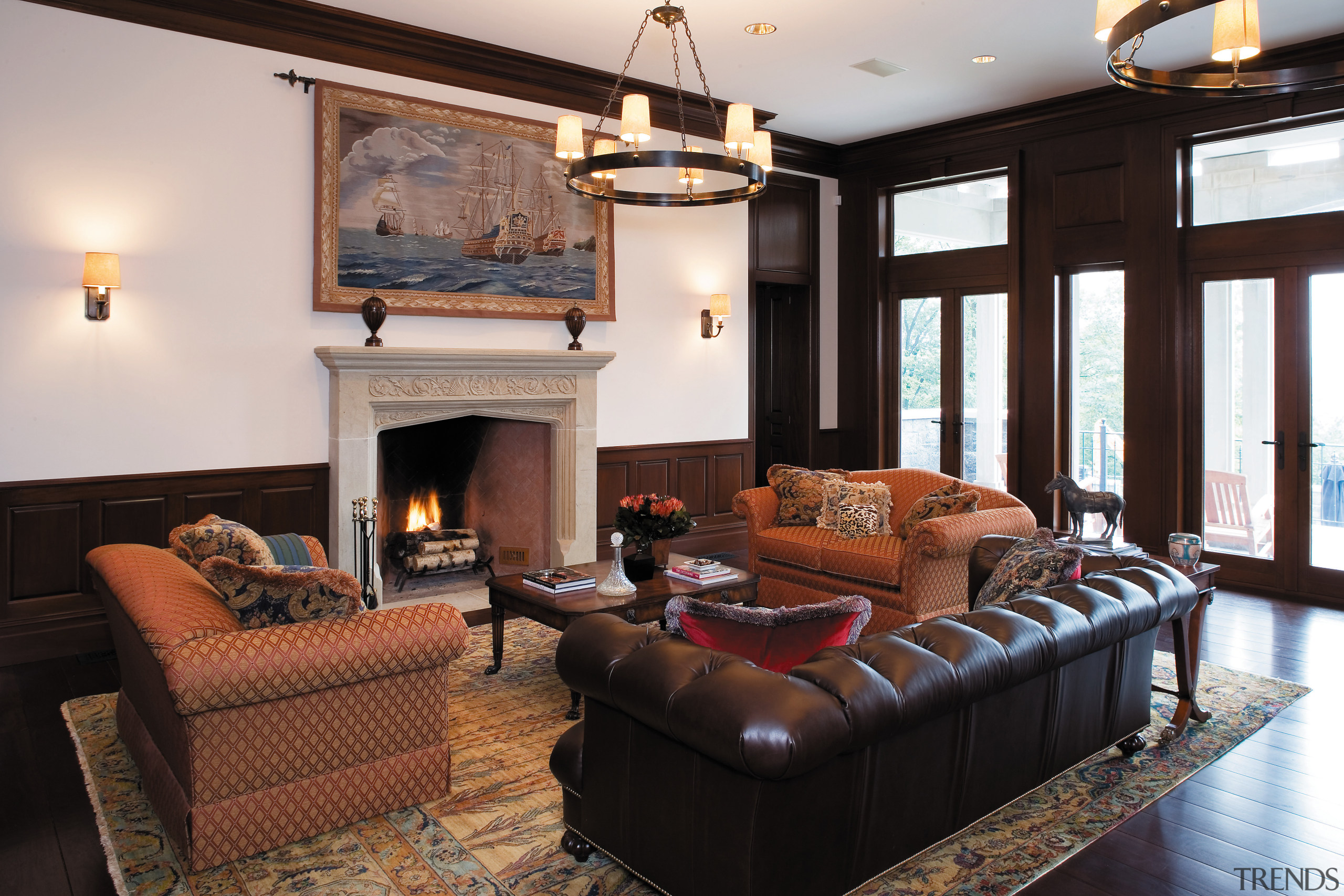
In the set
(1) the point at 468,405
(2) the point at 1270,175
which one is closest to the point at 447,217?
(1) the point at 468,405

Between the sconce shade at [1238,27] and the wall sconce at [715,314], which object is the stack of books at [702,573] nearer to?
the wall sconce at [715,314]

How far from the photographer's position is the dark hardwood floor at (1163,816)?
262 cm

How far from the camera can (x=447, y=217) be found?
578cm

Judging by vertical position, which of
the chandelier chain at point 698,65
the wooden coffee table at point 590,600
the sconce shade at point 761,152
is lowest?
the wooden coffee table at point 590,600

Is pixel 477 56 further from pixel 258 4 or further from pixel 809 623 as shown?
pixel 809 623

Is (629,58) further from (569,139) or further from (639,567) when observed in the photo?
(639,567)

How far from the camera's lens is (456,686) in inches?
168

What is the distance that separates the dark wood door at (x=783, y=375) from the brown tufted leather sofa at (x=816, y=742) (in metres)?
5.52

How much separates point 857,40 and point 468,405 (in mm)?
3442

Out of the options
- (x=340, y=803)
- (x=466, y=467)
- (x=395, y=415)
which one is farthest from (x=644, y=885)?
(x=466, y=467)

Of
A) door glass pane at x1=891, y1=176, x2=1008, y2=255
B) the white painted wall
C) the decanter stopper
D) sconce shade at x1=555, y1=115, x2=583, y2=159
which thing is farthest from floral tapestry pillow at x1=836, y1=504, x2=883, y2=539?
door glass pane at x1=891, y1=176, x2=1008, y2=255

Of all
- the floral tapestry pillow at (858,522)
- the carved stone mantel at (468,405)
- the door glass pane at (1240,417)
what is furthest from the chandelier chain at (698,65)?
the door glass pane at (1240,417)

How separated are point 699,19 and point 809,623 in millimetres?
4263

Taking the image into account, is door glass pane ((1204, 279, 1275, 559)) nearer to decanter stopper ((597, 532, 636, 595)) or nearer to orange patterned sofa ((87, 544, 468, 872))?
decanter stopper ((597, 532, 636, 595))
